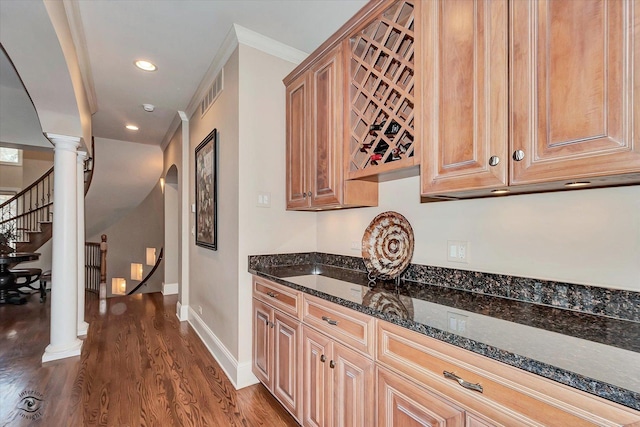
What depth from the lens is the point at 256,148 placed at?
247 cm

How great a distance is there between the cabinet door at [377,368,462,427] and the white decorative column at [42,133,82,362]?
10.6 feet

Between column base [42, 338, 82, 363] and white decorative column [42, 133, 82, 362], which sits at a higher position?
white decorative column [42, 133, 82, 362]

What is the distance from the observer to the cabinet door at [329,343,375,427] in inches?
52.0

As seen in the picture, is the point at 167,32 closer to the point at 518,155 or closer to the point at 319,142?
the point at 319,142

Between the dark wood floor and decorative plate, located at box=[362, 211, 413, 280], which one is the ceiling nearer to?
decorative plate, located at box=[362, 211, 413, 280]

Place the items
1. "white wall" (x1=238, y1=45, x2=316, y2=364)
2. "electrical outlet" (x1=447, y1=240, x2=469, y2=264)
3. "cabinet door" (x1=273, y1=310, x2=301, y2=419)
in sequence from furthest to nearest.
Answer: "white wall" (x1=238, y1=45, x2=316, y2=364), "cabinet door" (x1=273, y1=310, x2=301, y2=419), "electrical outlet" (x1=447, y1=240, x2=469, y2=264)

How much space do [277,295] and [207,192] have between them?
5.35 feet

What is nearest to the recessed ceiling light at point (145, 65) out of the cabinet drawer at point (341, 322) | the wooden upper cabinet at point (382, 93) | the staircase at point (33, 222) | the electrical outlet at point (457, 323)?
the wooden upper cabinet at point (382, 93)

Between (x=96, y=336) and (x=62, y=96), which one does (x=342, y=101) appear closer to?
(x=62, y=96)

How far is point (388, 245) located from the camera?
6.51 ft

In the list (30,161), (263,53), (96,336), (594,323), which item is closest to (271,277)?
(594,323)

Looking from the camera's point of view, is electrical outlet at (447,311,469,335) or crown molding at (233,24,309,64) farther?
crown molding at (233,24,309,64)

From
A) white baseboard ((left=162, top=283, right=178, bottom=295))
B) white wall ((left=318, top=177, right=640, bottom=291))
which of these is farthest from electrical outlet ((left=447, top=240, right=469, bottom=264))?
white baseboard ((left=162, top=283, right=178, bottom=295))

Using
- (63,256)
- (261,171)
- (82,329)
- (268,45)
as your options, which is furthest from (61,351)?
(268,45)
